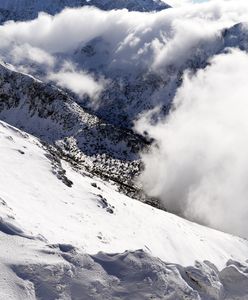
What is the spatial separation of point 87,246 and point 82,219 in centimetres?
877

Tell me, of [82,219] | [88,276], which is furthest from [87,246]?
[82,219]

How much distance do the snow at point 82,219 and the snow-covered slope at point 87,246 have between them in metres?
0.12

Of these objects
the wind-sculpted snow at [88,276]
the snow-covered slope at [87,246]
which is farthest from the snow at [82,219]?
the wind-sculpted snow at [88,276]

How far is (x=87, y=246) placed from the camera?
109 ft

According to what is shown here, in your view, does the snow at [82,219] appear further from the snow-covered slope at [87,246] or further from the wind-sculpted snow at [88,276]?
the wind-sculpted snow at [88,276]

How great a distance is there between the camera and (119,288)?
91.2 ft

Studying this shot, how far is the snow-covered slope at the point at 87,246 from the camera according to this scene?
2561 cm

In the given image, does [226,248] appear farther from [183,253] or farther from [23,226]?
[23,226]

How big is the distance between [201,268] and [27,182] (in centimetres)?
1805

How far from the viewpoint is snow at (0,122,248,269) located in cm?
3450

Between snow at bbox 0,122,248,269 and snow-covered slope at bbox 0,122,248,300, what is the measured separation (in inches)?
4.6

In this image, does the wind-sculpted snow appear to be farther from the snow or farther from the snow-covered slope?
the snow

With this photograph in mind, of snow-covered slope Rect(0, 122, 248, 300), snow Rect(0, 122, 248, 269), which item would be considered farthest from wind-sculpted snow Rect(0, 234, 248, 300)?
snow Rect(0, 122, 248, 269)

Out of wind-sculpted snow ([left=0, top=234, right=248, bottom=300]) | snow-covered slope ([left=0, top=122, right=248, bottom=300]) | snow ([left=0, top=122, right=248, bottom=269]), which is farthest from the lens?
snow ([left=0, top=122, right=248, bottom=269])
